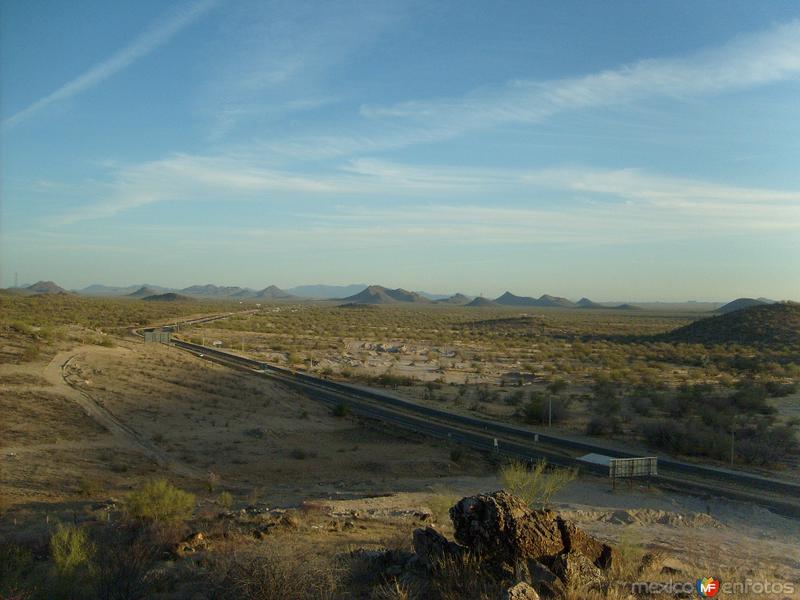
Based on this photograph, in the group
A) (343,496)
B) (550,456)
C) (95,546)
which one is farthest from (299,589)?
(550,456)

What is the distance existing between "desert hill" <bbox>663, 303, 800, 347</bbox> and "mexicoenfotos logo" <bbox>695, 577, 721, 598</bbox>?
269ft

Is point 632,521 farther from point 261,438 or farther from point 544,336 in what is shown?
point 544,336

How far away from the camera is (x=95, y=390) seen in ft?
114

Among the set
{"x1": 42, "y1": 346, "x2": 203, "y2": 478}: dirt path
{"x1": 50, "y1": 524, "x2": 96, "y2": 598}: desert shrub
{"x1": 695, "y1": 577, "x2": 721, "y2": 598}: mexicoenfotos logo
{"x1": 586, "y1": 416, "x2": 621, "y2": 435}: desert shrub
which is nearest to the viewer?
{"x1": 695, "y1": 577, "x2": 721, "y2": 598}: mexicoenfotos logo

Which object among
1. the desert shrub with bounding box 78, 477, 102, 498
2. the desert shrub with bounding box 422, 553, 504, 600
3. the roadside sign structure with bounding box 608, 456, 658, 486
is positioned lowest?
the desert shrub with bounding box 78, 477, 102, 498

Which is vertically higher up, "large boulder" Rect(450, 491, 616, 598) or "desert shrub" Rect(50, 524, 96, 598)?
"large boulder" Rect(450, 491, 616, 598)

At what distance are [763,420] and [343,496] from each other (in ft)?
85.8

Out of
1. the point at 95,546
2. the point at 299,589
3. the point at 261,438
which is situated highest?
the point at 299,589

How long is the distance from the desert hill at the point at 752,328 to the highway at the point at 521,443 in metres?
61.6

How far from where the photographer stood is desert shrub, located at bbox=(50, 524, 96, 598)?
33.0 feet

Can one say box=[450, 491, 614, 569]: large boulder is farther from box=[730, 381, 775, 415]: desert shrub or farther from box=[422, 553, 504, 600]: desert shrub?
box=[730, 381, 775, 415]: desert shrub

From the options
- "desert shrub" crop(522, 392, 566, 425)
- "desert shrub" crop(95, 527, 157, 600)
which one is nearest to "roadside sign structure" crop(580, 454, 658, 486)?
"desert shrub" crop(522, 392, 566, 425)

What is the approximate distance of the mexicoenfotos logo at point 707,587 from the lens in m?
9.14

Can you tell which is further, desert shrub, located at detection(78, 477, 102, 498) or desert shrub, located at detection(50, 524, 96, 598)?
desert shrub, located at detection(78, 477, 102, 498)
